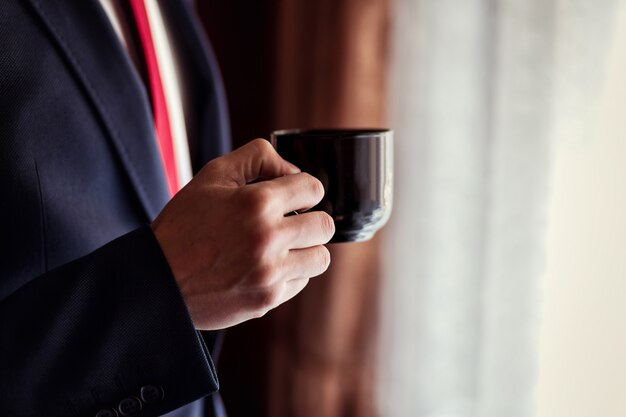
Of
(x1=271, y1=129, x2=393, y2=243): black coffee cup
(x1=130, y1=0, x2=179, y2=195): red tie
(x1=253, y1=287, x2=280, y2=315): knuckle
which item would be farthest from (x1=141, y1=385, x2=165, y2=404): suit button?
(x1=130, y1=0, x2=179, y2=195): red tie

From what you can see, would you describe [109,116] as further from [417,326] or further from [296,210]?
[417,326]

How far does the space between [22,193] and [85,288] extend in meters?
0.15

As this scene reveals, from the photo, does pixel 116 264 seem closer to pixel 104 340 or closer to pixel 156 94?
pixel 104 340

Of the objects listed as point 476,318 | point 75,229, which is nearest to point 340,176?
point 75,229

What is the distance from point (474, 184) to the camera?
1426mm

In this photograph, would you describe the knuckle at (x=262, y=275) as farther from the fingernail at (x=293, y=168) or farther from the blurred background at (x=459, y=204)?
the blurred background at (x=459, y=204)

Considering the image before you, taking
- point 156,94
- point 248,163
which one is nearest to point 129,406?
point 248,163

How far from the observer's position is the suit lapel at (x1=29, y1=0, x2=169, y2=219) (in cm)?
77

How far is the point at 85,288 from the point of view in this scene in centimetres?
65

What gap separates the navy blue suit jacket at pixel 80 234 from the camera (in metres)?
0.64

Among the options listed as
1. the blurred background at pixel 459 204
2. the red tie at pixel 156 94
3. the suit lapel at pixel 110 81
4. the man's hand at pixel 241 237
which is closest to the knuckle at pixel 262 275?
the man's hand at pixel 241 237

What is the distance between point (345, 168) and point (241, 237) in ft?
0.45

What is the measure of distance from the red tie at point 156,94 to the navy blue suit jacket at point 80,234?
135mm

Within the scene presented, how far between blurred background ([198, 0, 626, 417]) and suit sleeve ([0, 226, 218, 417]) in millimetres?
790
